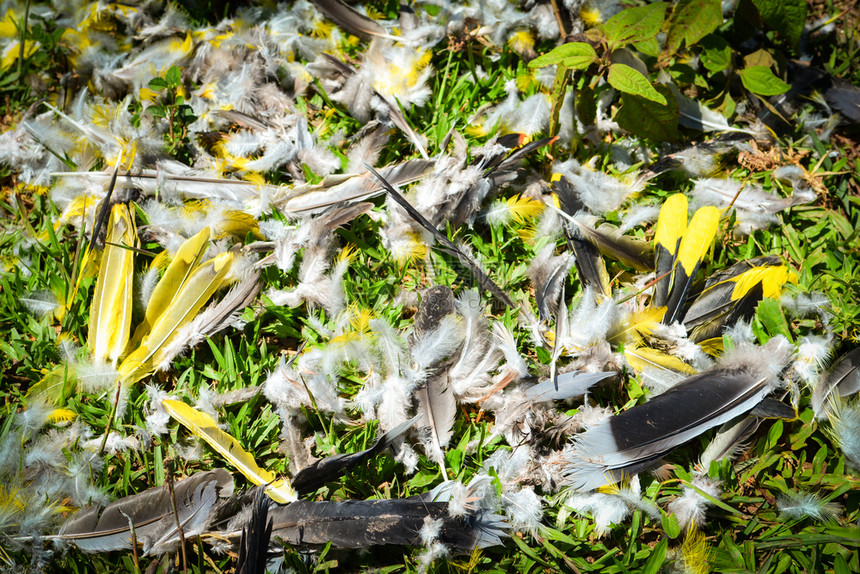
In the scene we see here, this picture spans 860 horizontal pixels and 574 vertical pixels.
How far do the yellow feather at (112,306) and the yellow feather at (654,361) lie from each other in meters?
1.88

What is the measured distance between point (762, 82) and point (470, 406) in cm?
190

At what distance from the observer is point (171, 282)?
200 cm

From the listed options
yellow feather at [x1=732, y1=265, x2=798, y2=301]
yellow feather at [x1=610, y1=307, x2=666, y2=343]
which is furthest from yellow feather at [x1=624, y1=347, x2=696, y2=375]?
yellow feather at [x1=732, y1=265, x2=798, y2=301]

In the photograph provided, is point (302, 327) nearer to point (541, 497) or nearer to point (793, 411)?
point (541, 497)

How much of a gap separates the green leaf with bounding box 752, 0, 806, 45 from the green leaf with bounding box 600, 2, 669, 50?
57cm

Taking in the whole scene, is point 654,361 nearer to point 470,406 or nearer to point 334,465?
point 470,406

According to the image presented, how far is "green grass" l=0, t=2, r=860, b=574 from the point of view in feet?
5.55

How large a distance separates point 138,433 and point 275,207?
1008mm

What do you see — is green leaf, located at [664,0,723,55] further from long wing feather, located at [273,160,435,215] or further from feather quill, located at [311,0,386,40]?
feather quill, located at [311,0,386,40]

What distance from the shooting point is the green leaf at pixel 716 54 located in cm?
230

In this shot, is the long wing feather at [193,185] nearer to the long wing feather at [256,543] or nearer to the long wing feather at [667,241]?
the long wing feather at [256,543]

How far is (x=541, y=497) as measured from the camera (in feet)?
5.74

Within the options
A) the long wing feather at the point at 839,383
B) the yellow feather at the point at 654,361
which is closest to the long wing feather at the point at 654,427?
the yellow feather at the point at 654,361

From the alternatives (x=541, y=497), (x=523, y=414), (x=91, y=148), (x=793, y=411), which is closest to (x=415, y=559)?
(x=541, y=497)
